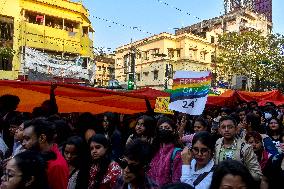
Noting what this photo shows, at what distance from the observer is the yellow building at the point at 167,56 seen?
4547cm

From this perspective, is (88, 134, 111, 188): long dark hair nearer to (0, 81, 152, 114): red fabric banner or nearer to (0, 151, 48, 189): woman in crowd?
(0, 151, 48, 189): woman in crowd

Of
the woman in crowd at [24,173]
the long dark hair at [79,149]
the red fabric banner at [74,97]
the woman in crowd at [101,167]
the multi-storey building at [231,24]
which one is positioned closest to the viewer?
the woman in crowd at [24,173]

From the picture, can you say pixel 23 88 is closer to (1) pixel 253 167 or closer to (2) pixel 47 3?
(1) pixel 253 167

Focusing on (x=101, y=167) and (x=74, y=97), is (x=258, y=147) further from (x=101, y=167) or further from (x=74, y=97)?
(x=74, y=97)

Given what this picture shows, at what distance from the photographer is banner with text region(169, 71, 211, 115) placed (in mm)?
6531

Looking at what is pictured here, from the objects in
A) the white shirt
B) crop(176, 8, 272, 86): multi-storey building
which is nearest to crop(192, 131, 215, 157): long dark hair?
the white shirt

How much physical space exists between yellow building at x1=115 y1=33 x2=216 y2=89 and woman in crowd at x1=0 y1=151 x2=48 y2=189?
40797mm

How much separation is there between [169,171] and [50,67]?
60.7ft

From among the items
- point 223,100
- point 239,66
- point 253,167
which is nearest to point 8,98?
point 253,167

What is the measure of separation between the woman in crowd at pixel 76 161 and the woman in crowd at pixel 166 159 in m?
0.72

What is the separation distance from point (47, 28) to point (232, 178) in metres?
26.6

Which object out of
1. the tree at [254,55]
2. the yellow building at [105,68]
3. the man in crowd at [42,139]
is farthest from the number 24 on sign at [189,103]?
the yellow building at [105,68]

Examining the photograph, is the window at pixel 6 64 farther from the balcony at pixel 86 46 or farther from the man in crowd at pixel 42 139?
the man in crowd at pixel 42 139

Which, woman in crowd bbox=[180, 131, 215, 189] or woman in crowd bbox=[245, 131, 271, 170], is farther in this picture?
woman in crowd bbox=[245, 131, 271, 170]
